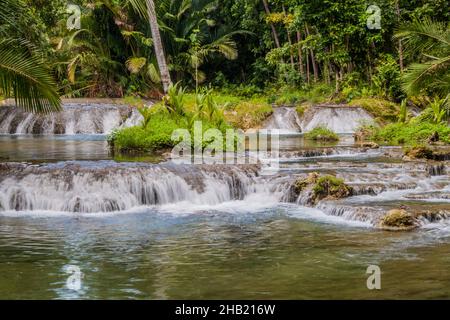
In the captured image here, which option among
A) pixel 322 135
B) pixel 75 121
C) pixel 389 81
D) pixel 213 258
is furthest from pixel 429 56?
pixel 75 121

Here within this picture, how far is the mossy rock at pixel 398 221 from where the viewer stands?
1055cm

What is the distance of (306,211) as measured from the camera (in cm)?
1252

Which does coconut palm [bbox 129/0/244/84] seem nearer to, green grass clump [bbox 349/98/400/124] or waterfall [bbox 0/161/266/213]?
green grass clump [bbox 349/98/400/124]

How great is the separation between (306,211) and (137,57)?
2273 cm

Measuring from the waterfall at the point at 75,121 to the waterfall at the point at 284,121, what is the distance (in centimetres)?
535

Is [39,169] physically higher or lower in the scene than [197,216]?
higher

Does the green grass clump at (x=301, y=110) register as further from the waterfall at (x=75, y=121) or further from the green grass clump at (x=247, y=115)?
the waterfall at (x=75, y=121)

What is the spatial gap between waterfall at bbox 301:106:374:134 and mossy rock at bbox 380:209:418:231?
15.5 meters

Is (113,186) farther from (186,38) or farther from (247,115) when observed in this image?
(186,38)

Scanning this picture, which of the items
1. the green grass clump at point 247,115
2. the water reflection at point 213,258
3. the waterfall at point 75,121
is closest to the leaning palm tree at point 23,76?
the water reflection at point 213,258

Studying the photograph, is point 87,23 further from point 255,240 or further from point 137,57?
point 255,240

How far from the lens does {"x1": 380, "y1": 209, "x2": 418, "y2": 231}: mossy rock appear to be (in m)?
10.5

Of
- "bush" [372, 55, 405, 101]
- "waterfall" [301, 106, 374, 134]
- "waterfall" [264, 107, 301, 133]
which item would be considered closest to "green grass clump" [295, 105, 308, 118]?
"waterfall" [264, 107, 301, 133]
